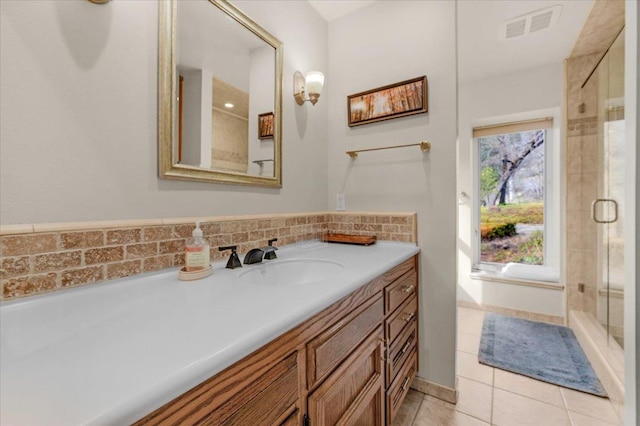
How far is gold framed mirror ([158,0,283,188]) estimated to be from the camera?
1.01 meters

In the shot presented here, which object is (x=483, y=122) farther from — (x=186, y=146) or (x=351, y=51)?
(x=186, y=146)

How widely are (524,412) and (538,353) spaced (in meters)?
0.77

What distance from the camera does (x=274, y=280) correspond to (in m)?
1.20

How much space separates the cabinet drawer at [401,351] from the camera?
122 centimetres

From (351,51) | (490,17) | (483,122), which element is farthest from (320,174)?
(483,122)

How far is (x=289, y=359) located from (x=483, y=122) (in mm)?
3360

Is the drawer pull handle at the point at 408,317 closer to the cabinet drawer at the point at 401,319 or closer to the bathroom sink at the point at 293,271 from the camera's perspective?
the cabinet drawer at the point at 401,319

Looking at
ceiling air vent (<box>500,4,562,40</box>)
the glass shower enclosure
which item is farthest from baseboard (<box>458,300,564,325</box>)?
ceiling air vent (<box>500,4,562,40</box>)

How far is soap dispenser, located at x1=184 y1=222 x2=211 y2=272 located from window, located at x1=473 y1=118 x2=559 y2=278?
3.20 m

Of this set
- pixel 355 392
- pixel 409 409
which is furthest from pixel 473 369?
pixel 355 392

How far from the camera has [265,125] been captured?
4.83 ft

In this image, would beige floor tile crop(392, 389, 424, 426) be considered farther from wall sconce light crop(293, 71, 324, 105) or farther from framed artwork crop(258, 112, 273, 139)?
wall sconce light crop(293, 71, 324, 105)

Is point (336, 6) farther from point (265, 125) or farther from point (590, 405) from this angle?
point (590, 405)

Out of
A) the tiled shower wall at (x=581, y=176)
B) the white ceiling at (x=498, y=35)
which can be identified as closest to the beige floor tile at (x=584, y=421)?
the tiled shower wall at (x=581, y=176)
